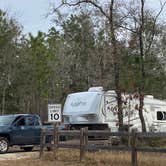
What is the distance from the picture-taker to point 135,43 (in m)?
27.7

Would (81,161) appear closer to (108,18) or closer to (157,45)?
(108,18)

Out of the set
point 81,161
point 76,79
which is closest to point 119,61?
point 81,161

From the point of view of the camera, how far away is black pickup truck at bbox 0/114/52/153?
81.8 feet

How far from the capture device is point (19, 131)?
82.9ft

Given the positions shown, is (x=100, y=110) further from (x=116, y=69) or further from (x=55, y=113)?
(x=55, y=113)

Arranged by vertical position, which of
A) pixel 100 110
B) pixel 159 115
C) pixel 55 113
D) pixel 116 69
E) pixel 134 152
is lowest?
pixel 134 152

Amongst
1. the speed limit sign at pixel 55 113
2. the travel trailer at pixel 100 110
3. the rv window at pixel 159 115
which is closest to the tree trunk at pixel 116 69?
the travel trailer at pixel 100 110

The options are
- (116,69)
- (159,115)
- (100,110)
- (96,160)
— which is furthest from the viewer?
(159,115)

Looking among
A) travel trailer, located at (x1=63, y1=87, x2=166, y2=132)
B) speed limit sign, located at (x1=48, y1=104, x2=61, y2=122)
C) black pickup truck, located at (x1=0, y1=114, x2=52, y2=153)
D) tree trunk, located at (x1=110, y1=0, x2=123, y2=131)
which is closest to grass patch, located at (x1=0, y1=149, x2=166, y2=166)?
speed limit sign, located at (x1=48, y1=104, x2=61, y2=122)

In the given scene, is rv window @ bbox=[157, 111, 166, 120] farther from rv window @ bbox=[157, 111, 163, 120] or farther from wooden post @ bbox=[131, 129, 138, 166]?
wooden post @ bbox=[131, 129, 138, 166]

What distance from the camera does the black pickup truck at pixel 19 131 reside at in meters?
24.9

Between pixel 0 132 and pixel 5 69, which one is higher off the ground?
pixel 5 69

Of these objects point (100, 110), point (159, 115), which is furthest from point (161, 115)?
point (100, 110)

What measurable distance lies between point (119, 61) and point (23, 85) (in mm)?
33738
